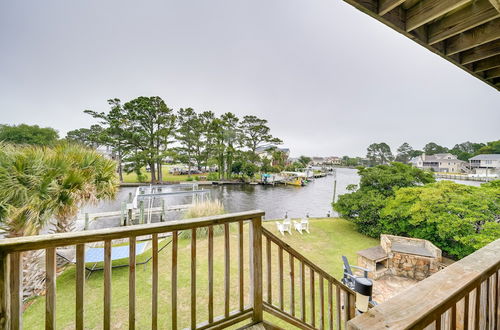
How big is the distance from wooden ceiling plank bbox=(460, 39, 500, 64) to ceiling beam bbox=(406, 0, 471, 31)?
0.85 m

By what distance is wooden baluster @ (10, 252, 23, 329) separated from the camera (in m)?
0.82

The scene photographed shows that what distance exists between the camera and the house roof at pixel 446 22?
3.50 feet

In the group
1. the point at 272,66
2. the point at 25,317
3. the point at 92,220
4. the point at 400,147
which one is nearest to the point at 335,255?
the point at 25,317

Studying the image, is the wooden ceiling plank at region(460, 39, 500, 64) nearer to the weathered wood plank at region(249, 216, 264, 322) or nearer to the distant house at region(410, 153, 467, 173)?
the weathered wood plank at region(249, 216, 264, 322)

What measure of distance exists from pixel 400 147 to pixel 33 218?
51530mm

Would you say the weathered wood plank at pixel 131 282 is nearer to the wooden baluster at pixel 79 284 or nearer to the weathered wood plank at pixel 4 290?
the wooden baluster at pixel 79 284

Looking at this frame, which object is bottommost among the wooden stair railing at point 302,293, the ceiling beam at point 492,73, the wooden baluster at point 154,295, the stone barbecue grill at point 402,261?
the stone barbecue grill at point 402,261

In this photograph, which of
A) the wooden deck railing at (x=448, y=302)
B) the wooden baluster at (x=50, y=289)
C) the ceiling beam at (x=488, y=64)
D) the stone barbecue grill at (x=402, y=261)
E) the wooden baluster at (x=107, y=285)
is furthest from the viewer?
the stone barbecue grill at (x=402, y=261)

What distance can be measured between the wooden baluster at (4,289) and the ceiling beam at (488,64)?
A: 3426 mm

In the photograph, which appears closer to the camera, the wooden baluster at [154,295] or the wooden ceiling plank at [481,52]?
the wooden baluster at [154,295]

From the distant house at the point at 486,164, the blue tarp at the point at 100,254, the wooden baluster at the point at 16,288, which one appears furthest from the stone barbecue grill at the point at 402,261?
the distant house at the point at 486,164

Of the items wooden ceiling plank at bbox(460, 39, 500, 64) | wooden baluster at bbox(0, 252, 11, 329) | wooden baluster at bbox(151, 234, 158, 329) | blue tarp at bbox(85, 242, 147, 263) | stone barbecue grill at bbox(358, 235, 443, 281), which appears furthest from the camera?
stone barbecue grill at bbox(358, 235, 443, 281)

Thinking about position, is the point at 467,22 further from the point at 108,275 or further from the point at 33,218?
the point at 33,218

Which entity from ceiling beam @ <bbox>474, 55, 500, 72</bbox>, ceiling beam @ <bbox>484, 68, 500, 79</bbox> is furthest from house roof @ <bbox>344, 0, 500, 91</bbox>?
ceiling beam @ <bbox>484, 68, 500, 79</bbox>
